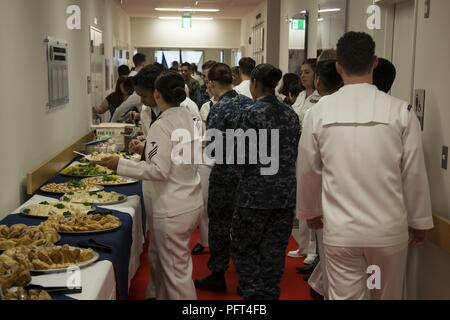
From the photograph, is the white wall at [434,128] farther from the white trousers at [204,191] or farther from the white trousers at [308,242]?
the white trousers at [204,191]

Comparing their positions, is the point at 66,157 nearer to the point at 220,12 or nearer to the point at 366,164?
the point at 366,164

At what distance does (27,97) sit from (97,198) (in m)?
0.89

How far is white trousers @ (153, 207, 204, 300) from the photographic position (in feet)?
12.0

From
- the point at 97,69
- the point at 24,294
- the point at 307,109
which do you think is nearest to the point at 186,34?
the point at 97,69

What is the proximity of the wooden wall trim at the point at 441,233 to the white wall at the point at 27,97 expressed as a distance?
2.52 m

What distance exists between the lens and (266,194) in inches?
149

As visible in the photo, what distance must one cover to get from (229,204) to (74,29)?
2907 millimetres

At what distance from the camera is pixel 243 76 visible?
635 centimetres

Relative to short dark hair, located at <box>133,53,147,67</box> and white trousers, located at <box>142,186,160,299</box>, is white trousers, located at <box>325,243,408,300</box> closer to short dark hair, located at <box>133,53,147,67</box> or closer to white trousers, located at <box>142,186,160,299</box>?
white trousers, located at <box>142,186,160,299</box>

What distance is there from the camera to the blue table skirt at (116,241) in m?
3.06

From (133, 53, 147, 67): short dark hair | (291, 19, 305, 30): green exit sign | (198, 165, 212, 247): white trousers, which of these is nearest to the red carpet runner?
(198, 165, 212, 247): white trousers

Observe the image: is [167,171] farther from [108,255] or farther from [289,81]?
[289,81]

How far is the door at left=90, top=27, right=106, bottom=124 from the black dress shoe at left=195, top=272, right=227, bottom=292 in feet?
12.5

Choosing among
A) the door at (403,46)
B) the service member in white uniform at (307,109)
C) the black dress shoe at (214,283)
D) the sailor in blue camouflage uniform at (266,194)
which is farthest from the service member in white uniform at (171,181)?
the service member in white uniform at (307,109)
